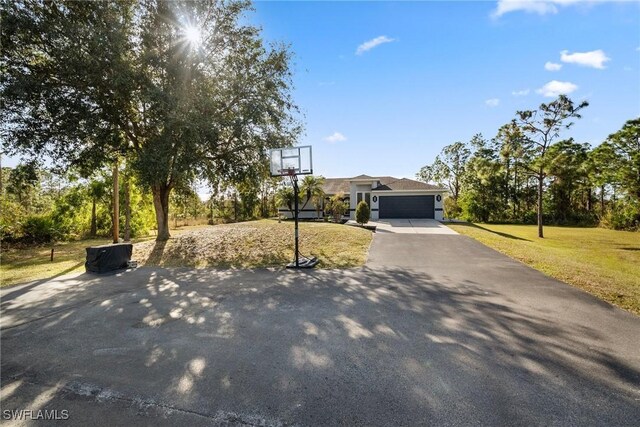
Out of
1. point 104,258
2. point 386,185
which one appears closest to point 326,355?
point 104,258

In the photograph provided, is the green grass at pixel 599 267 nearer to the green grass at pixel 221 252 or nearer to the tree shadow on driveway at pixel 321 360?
the tree shadow on driveway at pixel 321 360

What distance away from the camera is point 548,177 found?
1089 inches

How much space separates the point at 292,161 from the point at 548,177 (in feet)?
89.9

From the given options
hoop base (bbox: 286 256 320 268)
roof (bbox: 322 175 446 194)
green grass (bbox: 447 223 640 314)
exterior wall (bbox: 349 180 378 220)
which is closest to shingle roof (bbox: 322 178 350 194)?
roof (bbox: 322 175 446 194)

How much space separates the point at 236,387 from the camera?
11.2 ft

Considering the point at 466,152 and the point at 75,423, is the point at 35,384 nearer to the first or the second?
the point at 75,423

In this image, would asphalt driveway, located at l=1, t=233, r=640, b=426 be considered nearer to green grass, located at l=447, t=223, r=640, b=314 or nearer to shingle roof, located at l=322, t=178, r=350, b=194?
green grass, located at l=447, t=223, r=640, b=314

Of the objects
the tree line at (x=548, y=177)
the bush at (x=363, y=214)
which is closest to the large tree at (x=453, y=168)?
the tree line at (x=548, y=177)

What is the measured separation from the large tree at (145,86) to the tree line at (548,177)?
1787 cm

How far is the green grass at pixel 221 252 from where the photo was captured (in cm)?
1089

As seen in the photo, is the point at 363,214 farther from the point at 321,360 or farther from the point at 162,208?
the point at 321,360

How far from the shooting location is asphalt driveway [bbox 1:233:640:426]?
3.03 metres

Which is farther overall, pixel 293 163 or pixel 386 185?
pixel 386 185

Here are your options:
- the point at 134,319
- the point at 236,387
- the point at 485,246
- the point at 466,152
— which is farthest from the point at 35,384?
the point at 466,152
